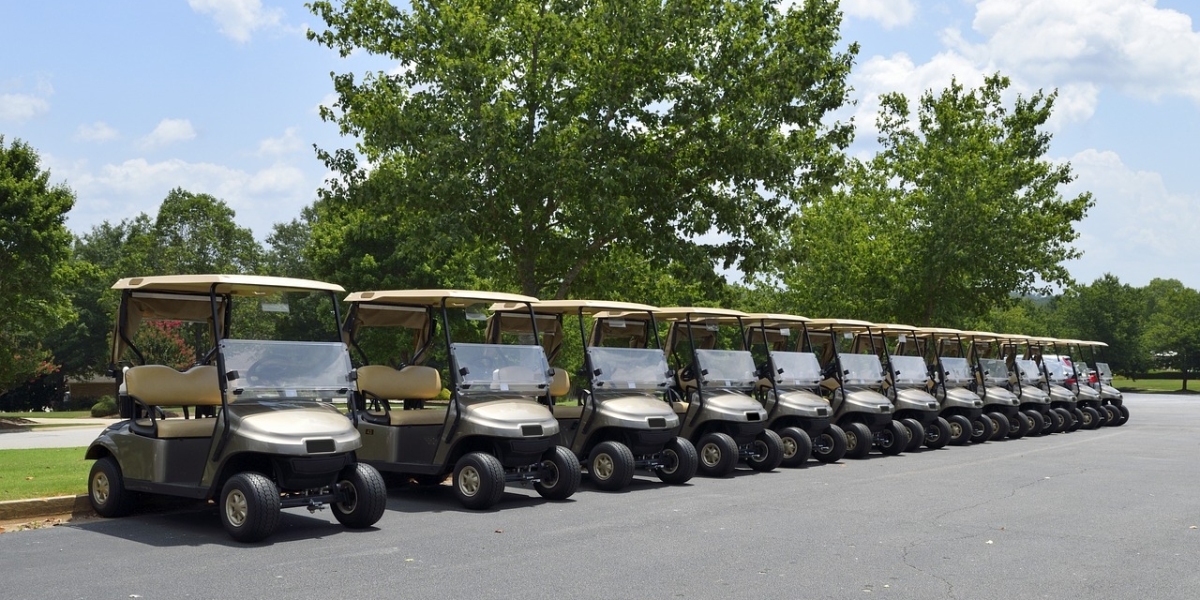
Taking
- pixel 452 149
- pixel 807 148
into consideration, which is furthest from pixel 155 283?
pixel 807 148

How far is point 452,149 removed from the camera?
19.1 meters

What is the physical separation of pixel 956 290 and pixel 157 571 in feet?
104

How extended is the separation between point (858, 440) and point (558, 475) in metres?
7.24

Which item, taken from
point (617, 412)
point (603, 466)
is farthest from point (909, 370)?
point (603, 466)

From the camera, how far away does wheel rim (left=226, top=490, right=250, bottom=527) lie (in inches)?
346

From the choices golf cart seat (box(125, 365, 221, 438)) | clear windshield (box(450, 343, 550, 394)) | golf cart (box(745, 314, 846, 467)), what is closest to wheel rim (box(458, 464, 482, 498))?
clear windshield (box(450, 343, 550, 394))

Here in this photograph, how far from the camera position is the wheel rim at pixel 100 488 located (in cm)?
998

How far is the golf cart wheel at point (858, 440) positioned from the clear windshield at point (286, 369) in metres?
9.50

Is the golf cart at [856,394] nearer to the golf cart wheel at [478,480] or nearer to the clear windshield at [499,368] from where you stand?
Answer: the clear windshield at [499,368]

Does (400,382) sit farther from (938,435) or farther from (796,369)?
(938,435)

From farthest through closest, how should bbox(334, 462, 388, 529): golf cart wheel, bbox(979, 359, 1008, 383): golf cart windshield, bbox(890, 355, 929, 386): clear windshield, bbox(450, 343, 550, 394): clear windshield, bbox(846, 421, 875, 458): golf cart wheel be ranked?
bbox(979, 359, 1008, 383): golf cart windshield < bbox(890, 355, 929, 386): clear windshield < bbox(846, 421, 875, 458): golf cart wheel < bbox(450, 343, 550, 394): clear windshield < bbox(334, 462, 388, 529): golf cart wheel

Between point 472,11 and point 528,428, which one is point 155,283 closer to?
point 528,428

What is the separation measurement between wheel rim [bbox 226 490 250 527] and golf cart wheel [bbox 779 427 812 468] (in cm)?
864

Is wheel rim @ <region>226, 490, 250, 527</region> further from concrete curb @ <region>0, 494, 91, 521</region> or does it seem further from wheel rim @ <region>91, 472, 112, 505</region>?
concrete curb @ <region>0, 494, 91, 521</region>
